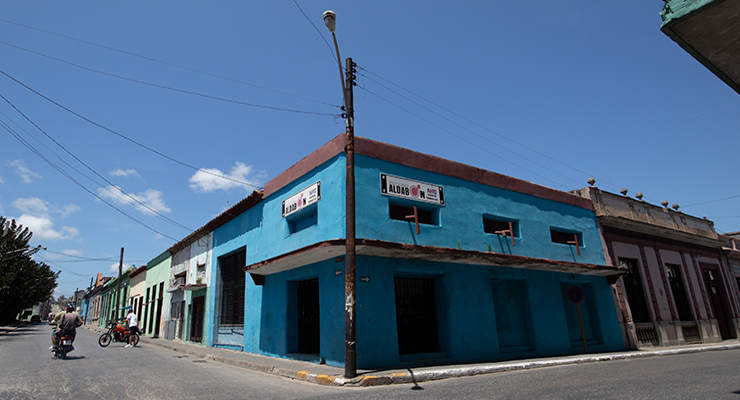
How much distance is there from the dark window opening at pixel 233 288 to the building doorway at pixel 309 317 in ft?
13.7

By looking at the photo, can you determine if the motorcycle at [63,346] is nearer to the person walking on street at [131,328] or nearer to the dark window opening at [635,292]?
the person walking on street at [131,328]

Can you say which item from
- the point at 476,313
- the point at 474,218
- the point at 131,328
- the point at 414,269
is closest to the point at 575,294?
the point at 476,313

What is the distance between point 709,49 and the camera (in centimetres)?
502

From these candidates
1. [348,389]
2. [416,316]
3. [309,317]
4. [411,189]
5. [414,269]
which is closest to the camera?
[348,389]

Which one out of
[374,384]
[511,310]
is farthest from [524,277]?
[374,384]

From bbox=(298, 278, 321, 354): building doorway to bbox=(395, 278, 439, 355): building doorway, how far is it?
8.37 ft

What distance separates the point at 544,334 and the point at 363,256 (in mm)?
7434

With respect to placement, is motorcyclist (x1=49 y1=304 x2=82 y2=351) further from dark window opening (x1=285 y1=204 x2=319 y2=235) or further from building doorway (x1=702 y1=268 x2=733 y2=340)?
building doorway (x1=702 y1=268 x2=733 y2=340)

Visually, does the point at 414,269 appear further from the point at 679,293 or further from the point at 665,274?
the point at 679,293

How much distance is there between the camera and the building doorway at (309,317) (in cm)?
1198

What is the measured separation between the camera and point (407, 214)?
12.0 m

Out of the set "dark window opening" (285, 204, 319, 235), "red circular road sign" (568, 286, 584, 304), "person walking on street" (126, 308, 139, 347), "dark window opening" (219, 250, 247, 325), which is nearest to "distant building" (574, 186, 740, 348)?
"red circular road sign" (568, 286, 584, 304)

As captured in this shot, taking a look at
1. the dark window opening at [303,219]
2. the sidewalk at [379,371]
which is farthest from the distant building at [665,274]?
the dark window opening at [303,219]

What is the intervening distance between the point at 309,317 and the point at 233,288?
19.5 ft
